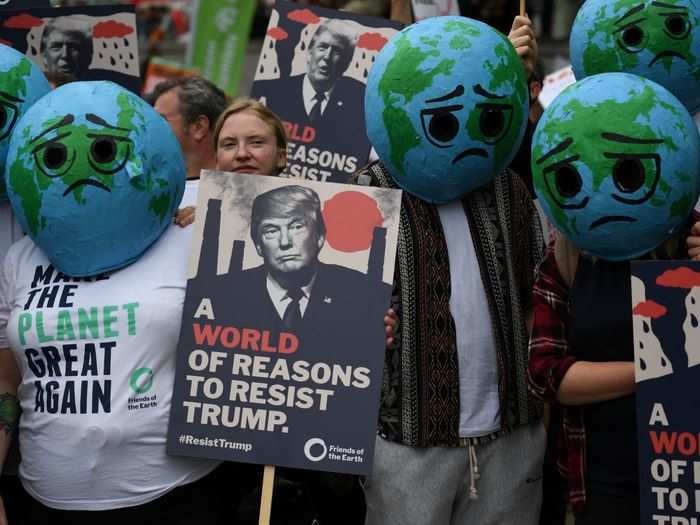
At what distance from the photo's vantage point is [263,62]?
4.90 m

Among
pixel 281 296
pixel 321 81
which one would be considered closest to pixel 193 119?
pixel 321 81

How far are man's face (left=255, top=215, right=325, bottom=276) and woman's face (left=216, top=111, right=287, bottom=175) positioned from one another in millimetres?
1003

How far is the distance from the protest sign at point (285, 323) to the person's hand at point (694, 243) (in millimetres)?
764

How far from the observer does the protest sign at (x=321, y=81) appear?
15.6 feet

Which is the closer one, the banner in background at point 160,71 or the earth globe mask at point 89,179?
the earth globe mask at point 89,179

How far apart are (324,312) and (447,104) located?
65 cm

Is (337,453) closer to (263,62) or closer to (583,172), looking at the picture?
(583,172)

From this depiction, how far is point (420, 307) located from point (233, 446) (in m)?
0.64

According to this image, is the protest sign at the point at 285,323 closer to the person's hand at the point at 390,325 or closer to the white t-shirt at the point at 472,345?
the person's hand at the point at 390,325

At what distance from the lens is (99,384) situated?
3.15 m

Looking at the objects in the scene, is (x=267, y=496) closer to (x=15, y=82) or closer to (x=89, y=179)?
(x=89, y=179)

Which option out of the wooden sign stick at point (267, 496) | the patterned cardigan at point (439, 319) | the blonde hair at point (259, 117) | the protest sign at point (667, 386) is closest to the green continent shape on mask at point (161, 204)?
the patterned cardigan at point (439, 319)

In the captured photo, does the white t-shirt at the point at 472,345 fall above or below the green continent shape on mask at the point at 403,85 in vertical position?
below

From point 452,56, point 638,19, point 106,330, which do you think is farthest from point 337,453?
point 638,19
